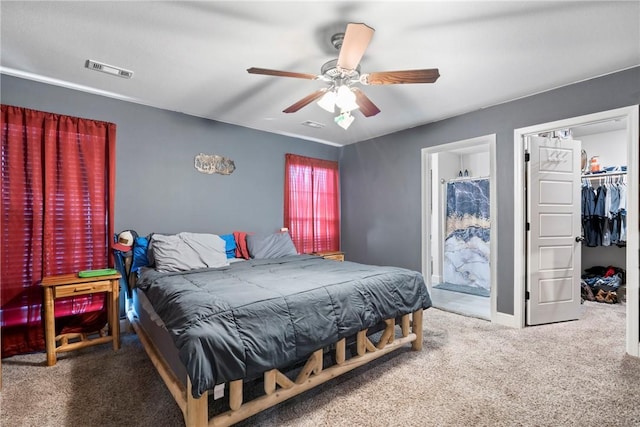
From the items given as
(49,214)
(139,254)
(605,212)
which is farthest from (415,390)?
(605,212)

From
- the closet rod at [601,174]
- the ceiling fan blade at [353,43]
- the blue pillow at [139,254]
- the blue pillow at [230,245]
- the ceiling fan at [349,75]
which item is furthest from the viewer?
the closet rod at [601,174]

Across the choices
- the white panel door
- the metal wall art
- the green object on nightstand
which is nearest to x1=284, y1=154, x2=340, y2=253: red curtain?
the metal wall art

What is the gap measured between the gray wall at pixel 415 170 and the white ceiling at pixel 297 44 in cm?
17

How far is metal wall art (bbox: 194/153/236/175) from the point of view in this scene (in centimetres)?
384

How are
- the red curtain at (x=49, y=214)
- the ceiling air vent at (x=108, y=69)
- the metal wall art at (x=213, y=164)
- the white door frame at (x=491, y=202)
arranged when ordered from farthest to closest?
the metal wall art at (x=213, y=164)
the white door frame at (x=491, y=202)
the red curtain at (x=49, y=214)
the ceiling air vent at (x=108, y=69)

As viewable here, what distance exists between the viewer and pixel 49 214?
9.32 ft

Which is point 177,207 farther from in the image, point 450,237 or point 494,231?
point 450,237

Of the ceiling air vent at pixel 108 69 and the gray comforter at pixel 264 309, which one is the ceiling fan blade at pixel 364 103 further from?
the ceiling air vent at pixel 108 69

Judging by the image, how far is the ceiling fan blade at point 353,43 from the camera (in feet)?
5.78

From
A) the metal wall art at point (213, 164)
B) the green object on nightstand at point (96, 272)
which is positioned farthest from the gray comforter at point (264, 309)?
the metal wall art at point (213, 164)

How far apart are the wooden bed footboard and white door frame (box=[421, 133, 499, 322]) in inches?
50.4

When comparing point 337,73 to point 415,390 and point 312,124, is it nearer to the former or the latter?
point 312,124

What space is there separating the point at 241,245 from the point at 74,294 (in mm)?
1577

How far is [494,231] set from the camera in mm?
3531
